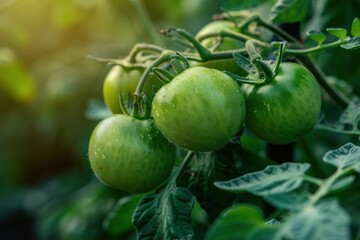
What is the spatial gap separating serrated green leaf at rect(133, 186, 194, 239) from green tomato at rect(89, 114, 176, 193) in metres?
0.04

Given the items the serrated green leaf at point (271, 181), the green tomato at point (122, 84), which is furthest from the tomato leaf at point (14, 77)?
the serrated green leaf at point (271, 181)

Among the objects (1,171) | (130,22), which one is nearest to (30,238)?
(1,171)

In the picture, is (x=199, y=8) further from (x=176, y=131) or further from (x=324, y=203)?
(x=324, y=203)

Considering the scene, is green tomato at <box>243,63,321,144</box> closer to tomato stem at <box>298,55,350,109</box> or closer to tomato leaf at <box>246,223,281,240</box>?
tomato stem at <box>298,55,350,109</box>

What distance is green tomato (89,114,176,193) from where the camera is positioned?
3.00 feet

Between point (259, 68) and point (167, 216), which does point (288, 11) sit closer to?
point (259, 68)

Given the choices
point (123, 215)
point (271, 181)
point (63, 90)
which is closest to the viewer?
point (271, 181)

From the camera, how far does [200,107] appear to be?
0.83 m

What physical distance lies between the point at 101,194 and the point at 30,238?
235 cm

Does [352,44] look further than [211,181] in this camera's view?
No

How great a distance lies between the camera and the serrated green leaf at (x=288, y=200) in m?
0.65

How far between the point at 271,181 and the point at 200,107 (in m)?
0.17

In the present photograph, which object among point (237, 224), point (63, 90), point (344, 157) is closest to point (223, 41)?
point (344, 157)

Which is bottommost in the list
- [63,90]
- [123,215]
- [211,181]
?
[63,90]
